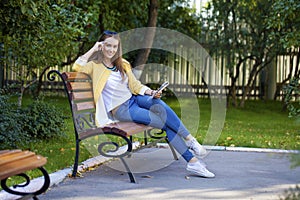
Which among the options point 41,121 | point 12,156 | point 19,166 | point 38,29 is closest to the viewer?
point 19,166

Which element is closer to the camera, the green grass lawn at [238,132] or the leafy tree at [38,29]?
the leafy tree at [38,29]

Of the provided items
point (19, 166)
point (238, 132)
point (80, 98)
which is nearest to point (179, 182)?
point (80, 98)

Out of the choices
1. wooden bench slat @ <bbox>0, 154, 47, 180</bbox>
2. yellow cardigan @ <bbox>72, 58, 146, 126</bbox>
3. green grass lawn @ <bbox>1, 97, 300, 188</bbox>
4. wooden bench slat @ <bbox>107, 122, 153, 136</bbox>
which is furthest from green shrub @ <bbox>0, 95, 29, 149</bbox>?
wooden bench slat @ <bbox>0, 154, 47, 180</bbox>

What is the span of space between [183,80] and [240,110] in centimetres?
431

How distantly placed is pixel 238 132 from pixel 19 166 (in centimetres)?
601

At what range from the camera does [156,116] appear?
210 inches

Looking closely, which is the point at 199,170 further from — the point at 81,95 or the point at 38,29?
the point at 38,29

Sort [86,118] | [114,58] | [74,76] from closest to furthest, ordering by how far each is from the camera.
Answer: [74,76] < [86,118] < [114,58]

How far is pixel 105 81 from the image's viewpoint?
5.34 metres

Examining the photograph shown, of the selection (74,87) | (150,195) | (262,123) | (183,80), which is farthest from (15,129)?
(183,80)

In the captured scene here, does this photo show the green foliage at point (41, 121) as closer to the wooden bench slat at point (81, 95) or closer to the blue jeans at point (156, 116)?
the wooden bench slat at point (81, 95)

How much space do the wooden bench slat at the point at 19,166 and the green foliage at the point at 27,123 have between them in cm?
253

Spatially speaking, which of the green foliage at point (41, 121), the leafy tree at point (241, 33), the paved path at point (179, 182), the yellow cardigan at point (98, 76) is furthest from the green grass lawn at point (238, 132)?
the leafy tree at point (241, 33)

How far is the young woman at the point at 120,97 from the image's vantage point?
524 cm
